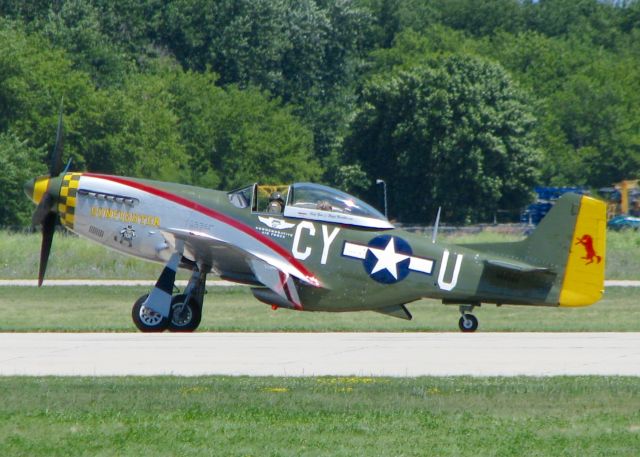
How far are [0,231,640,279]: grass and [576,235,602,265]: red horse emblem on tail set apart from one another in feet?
54.8

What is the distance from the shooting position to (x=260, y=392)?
1334 centimetres

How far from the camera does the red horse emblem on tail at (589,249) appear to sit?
771 inches

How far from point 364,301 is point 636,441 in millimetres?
9473

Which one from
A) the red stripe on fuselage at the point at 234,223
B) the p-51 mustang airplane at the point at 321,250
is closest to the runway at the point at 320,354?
the p-51 mustang airplane at the point at 321,250

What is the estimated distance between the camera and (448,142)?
65.6 meters

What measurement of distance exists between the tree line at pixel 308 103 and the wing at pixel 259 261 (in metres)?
25.6

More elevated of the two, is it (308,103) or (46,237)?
(308,103)

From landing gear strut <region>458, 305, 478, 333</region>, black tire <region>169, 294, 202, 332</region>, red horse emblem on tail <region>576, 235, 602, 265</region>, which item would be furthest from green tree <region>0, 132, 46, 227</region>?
red horse emblem on tail <region>576, 235, 602, 265</region>

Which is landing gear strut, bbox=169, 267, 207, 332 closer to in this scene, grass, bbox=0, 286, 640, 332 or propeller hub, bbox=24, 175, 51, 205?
grass, bbox=0, 286, 640, 332

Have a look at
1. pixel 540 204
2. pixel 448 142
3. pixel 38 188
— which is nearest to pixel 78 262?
pixel 38 188

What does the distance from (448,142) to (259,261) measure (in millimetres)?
46518

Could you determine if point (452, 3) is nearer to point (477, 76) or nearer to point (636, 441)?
Answer: point (477, 76)

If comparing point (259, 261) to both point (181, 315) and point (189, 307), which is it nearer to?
point (189, 307)

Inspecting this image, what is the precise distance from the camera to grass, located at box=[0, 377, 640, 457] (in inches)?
419
